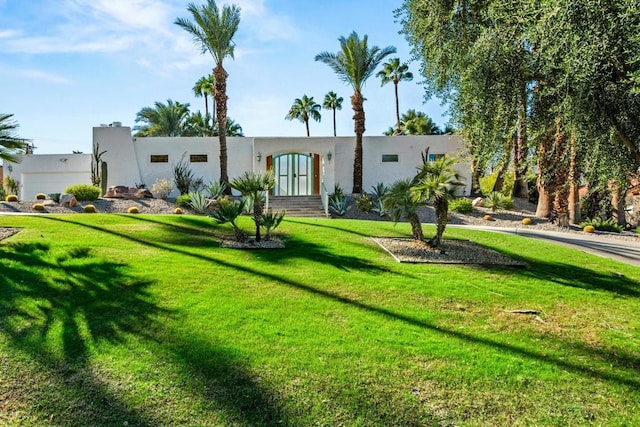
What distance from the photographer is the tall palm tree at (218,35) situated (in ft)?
74.1

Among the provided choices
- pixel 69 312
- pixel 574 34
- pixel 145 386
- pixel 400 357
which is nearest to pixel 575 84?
pixel 574 34

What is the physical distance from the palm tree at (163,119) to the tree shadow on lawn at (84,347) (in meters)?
36.0

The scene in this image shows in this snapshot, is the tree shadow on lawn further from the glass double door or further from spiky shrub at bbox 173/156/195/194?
the glass double door

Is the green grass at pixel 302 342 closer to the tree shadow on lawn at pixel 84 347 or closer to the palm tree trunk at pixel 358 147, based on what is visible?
the tree shadow on lawn at pixel 84 347

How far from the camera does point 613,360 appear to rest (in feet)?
16.3

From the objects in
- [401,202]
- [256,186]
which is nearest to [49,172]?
[256,186]

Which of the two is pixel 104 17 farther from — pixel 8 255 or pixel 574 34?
pixel 574 34

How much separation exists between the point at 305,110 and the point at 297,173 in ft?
81.8

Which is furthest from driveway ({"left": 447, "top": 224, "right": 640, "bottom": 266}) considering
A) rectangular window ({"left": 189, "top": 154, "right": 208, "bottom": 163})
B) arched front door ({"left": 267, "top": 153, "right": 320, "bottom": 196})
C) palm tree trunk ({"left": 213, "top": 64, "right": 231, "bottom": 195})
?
rectangular window ({"left": 189, "top": 154, "right": 208, "bottom": 163})

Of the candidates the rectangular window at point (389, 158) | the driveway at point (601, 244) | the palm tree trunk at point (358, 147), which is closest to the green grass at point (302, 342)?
the driveway at point (601, 244)

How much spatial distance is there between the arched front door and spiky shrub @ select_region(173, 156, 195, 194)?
445 centimetres

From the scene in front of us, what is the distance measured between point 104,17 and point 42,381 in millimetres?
10833

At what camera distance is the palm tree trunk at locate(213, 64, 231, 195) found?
23.5 meters

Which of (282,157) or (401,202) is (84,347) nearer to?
(401,202)
